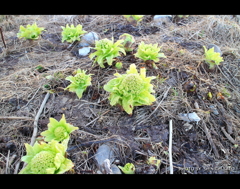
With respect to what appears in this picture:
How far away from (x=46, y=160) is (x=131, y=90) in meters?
1.01

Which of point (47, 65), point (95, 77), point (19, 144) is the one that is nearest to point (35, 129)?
point (19, 144)

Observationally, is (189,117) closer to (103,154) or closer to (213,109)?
(213,109)

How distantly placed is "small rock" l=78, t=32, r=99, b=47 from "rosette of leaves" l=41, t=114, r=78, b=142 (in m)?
1.67

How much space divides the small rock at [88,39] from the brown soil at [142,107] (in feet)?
0.55

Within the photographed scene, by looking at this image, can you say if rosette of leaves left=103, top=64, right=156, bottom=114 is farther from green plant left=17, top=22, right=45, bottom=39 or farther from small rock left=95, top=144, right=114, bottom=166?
green plant left=17, top=22, right=45, bottom=39

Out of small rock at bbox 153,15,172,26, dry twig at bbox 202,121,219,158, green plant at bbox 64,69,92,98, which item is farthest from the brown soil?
small rock at bbox 153,15,172,26

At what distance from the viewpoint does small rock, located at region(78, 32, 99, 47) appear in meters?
3.15

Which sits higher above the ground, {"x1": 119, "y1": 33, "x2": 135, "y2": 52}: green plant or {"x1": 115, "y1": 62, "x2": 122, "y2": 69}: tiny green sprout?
{"x1": 119, "y1": 33, "x2": 135, "y2": 52}: green plant

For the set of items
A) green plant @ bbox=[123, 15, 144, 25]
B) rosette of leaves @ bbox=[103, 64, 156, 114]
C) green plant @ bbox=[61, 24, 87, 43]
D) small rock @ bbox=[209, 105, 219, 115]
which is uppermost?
green plant @ bbox=[123, 15, 144, 25]

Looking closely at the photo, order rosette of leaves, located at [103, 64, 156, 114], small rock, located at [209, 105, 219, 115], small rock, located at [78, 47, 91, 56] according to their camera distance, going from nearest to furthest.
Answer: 1. rosette of leaves, located at [103, 64, 156, 114]
2. small rock, located at [209, 105, 219, 115]
3. small rock, located at [78, 47, 91, 56]

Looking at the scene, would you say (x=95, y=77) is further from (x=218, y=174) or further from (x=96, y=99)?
(x=218, y=174)

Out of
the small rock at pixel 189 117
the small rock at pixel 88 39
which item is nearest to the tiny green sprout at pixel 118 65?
the small rock at pixel 88 39

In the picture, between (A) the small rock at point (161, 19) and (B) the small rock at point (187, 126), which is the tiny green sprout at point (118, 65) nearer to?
(B) the small rock at point (187, 126)

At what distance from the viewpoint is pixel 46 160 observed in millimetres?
1577
